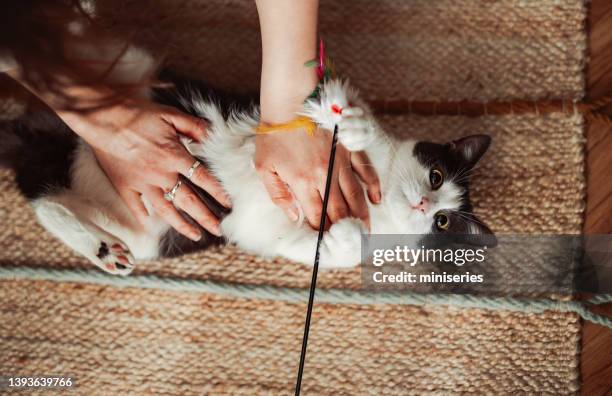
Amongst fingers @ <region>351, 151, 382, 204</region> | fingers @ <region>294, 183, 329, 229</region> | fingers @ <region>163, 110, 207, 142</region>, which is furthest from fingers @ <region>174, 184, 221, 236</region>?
fingers @ <region>351, 151, 382, 204</region>

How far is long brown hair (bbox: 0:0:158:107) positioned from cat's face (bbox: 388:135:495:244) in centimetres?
65

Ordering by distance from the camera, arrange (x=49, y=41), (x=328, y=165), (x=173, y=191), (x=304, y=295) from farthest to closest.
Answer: (x=304, y=295), (x=173, y=191), (x=328, y=165), (x=49, y=41)

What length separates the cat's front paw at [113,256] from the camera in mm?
1044

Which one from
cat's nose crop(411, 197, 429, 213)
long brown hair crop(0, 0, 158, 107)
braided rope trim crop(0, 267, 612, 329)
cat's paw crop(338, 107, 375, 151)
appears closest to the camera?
long brown hair crop(0, 0, 158, 107)

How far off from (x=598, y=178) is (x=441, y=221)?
501 millimetres

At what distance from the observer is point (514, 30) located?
1.25 m

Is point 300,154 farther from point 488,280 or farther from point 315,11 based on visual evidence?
point 488,280

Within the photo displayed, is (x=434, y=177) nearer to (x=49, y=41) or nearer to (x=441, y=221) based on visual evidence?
(x=441, y=221)

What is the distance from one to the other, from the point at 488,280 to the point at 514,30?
682mm

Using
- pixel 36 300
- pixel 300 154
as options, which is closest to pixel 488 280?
pixel 300 154

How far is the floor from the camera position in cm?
116

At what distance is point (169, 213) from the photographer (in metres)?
1.04

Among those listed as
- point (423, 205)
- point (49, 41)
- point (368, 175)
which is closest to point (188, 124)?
point (49, 41)

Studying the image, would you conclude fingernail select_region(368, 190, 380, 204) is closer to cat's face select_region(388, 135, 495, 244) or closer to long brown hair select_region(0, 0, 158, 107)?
cat's face select_region(388, 135, 495, 244)
